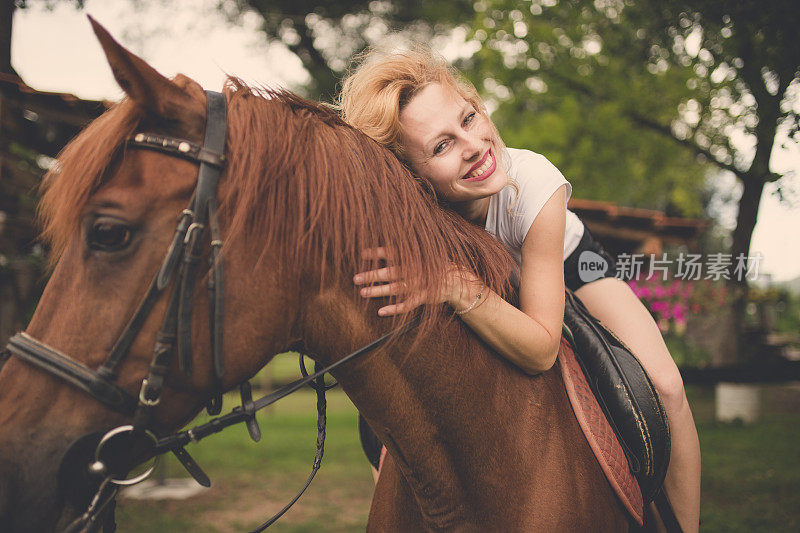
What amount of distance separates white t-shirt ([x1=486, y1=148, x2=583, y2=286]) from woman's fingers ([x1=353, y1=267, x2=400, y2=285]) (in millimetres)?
585

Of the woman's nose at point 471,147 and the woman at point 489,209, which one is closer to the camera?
the woman at point 489,209

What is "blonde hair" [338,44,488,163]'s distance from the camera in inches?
71.5

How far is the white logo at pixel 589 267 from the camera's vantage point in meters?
2.41

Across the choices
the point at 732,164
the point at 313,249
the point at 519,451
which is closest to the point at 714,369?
the point at 732,164

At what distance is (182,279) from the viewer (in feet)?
4.05

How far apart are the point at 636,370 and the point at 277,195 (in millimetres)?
1465

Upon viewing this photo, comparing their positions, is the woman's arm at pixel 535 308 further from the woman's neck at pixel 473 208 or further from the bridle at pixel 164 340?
the bridle at pixel 164 340

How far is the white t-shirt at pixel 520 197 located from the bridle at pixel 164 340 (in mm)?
1018

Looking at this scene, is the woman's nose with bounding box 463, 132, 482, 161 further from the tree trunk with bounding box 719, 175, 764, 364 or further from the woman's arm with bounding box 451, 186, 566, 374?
the tree trunk with bounding box 719, 175, 764, 364

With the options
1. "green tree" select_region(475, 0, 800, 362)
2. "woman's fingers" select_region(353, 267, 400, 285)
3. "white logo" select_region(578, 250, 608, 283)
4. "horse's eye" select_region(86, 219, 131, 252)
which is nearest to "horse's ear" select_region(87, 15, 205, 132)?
"horse's eye" select_region(86, 219, 131, 252)

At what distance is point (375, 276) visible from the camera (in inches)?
56.5

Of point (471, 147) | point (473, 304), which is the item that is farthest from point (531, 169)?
point (473, 304)

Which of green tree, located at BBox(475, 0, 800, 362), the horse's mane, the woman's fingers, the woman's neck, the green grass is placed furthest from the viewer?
the green grass

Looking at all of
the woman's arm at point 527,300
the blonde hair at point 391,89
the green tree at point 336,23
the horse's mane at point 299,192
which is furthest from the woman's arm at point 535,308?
the green tree at point 336,23
